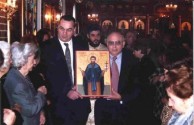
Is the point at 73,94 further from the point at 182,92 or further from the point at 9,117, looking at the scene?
the point at 182,92

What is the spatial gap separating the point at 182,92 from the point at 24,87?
5.63 feet

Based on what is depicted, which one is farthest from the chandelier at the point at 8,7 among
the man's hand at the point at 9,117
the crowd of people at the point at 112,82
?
the man's hand at the point at 9,117

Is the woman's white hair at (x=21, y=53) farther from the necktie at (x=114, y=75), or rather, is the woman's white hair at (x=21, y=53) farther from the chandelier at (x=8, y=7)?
the chandelier at (x=8, y=7)

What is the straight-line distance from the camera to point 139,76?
545 centimetres

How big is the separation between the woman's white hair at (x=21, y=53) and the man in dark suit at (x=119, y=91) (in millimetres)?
1293

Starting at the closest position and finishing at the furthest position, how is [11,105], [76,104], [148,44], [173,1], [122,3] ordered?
1. [11,105]
2. [76,104]
3. [148,44]
4. [173,1]
5. [122,3]

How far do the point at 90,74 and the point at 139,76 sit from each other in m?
0.61

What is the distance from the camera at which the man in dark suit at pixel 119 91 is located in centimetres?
539

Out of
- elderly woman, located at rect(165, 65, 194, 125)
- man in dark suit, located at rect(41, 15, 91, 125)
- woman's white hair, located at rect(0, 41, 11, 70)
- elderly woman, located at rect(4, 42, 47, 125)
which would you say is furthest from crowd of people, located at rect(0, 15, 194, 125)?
elderly woman, located at rect(165, 65, 194, 125)

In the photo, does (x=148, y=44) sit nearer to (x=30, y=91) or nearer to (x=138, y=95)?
(x=138, y=95)

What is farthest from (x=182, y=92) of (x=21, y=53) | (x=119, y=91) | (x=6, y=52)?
(x=119, y=91)

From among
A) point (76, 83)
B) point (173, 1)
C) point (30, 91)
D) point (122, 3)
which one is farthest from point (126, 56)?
point (122, 3)

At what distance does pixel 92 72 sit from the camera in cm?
525

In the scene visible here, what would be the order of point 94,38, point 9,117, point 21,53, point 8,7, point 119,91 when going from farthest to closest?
point 8,7
point 94,38
point 119,91
point 21,53
point 9,117
